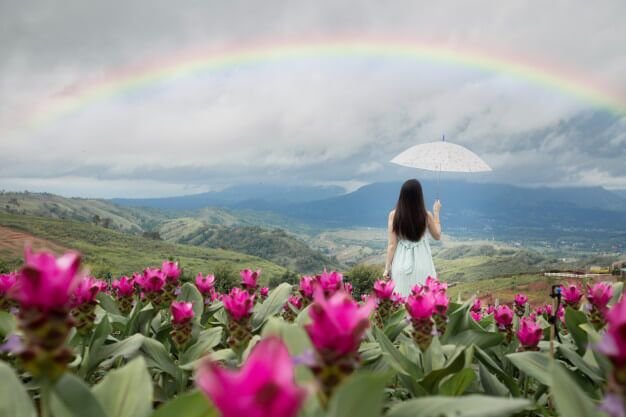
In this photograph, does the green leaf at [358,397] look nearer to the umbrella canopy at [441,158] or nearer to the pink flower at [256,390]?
the pink flower at [256,390]

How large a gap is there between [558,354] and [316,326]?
234 cm

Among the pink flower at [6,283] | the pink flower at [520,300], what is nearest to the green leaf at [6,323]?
the pink flower at [6,283]

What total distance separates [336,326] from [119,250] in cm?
9575

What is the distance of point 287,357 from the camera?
0.92 m

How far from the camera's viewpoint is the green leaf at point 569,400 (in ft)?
4.64

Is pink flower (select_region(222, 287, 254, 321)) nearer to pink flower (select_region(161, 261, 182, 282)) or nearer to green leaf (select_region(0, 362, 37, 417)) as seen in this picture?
pink flower (select_region(161, 261, 182, 282))

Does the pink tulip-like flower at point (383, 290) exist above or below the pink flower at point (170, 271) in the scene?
below

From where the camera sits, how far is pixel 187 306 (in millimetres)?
2910

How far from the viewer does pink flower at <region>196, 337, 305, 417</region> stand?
88 cm

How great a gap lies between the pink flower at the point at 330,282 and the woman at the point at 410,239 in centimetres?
622

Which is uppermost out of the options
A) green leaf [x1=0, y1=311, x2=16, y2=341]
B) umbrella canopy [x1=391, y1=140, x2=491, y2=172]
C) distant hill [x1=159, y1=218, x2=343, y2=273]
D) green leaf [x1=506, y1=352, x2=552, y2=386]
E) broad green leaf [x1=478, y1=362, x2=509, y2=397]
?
umbrella canopy [x1=391, y1=140, x2=491, y2=172]

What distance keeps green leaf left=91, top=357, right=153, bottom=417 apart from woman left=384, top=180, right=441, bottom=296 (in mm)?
7913

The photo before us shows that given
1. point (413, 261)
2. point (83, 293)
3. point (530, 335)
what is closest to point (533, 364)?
point (530, 335)

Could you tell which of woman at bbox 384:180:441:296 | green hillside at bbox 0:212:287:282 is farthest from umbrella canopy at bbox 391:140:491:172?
green hillside at bbox 0:212:287:282
